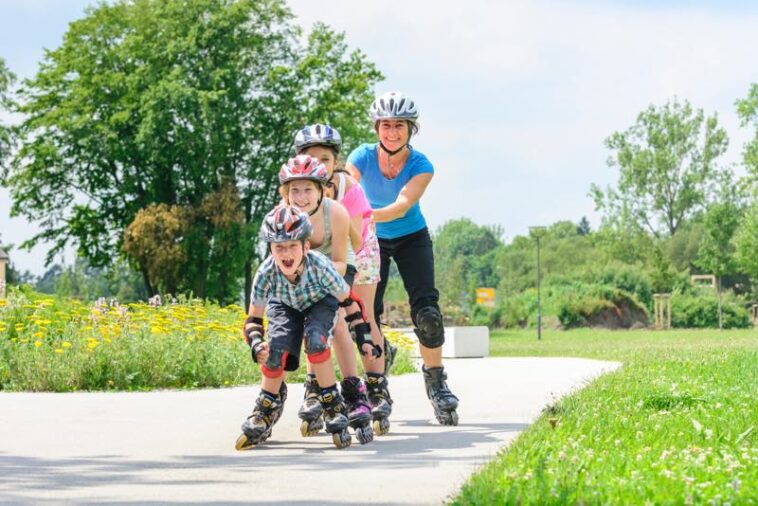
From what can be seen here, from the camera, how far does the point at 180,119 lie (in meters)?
45.0

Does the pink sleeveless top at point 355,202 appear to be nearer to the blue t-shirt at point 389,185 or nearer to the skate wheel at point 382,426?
the blue t-shirt at point 389,185

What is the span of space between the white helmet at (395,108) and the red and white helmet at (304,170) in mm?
984

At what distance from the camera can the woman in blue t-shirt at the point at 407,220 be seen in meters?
7.66

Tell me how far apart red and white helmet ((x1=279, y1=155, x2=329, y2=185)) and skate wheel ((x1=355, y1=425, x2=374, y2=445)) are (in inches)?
56.0

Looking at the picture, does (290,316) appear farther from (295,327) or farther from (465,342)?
(465,342)

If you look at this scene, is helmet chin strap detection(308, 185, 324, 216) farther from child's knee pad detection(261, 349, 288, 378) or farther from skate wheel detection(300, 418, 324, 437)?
skate wheel detection(300, 418, 324, 437)

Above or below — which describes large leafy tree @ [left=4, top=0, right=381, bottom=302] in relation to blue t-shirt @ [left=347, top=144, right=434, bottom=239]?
above

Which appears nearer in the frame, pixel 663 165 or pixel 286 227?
pixel 286 227

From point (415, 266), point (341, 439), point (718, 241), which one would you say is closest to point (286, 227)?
point (341, 439)

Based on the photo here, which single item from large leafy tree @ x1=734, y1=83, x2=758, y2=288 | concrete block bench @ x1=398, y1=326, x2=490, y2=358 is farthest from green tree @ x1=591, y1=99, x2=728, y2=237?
concrete block bench @ x1=398, y1=326, x2=490, y2=358

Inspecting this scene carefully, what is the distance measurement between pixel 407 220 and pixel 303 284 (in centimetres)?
152

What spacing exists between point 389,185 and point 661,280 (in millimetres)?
51375

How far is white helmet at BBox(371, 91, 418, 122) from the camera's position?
7.63m

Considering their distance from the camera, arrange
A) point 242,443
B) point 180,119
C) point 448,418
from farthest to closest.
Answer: point 180,119, point 448,418, point 242,443
